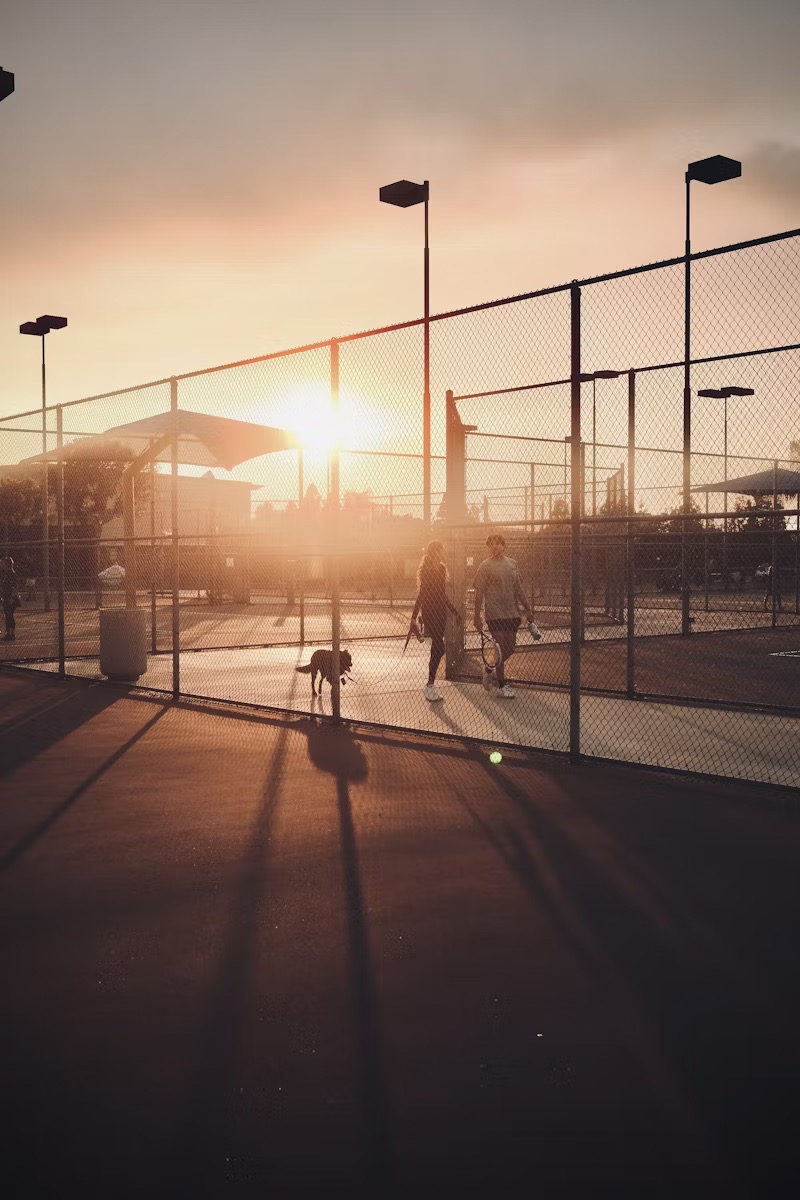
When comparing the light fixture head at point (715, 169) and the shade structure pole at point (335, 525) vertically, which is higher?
the light fixture head at point (715, 169)

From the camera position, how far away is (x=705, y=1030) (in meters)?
3.80

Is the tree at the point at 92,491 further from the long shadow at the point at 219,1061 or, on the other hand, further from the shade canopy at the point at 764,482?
the long shadow at the point at 219,1061

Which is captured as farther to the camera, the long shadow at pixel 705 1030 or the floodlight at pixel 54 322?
the floodlight at pixel 54 322

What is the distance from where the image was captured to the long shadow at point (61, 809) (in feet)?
19.8

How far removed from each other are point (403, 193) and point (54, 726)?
405 inches

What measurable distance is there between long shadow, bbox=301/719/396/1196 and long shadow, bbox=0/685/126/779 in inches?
109

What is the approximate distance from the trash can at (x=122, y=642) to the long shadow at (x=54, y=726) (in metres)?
0.45

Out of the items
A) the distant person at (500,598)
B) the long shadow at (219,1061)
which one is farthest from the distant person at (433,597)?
the long shadow at (219,1061)

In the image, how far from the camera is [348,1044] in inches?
145

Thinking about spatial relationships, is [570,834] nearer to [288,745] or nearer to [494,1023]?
[494,1023]

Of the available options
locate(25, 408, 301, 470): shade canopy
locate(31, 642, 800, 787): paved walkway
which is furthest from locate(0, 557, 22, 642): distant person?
locate(31, 642, 800, 787): paved walkway

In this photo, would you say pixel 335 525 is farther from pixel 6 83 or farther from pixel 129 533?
pixel 129 533

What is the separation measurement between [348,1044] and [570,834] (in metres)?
2.93

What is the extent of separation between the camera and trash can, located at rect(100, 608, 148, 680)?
14.2 m
